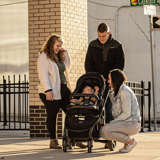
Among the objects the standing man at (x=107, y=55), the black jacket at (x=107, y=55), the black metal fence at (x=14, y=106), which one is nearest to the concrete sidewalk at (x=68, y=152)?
the standing man at (x=107, y=55)

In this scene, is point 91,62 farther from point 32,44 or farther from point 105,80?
point 32,44

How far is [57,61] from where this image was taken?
406 inches

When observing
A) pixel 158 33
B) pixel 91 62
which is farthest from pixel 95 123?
pixel 158 33

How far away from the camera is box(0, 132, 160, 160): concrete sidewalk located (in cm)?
898

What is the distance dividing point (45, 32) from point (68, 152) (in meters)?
3.47

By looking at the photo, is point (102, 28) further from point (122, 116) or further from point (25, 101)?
point (25, 101)

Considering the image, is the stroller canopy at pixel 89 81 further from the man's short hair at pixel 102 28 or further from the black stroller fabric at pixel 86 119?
the man's short hair at pixel 102 28

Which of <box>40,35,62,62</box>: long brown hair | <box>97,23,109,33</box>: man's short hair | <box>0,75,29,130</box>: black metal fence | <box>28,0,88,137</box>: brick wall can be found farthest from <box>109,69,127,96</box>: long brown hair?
<box>0,75,29,130</box>: black metal fence

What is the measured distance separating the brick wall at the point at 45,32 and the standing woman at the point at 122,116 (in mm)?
2918

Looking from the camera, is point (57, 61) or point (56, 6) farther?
point (56, 6)

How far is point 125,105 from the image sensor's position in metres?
9.52

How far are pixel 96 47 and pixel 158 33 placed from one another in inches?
492

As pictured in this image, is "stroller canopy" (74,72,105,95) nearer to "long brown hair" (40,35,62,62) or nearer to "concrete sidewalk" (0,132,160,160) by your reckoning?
"long brown hair" (40,35,62,62)

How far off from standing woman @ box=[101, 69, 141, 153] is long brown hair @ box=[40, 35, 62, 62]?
41.4 inches
